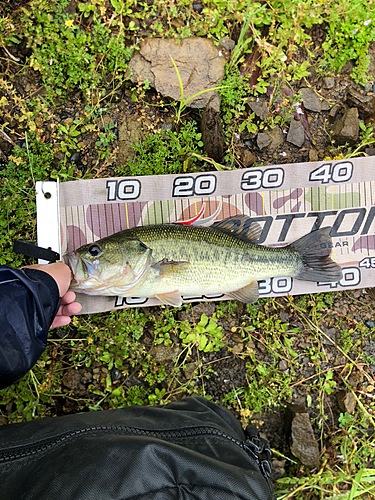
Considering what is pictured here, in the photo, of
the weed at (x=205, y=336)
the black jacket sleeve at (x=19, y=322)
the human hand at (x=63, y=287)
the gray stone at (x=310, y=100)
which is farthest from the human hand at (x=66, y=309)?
the gray stone at (x=310, y=100)

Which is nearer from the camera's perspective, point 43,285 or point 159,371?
point 43,285

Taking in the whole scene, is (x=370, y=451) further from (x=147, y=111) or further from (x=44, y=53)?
(x=44, y=53)

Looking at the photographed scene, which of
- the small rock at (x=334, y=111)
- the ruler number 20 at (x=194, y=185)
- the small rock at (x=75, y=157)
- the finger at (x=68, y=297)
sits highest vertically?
the small rock at (x=334, y=111)

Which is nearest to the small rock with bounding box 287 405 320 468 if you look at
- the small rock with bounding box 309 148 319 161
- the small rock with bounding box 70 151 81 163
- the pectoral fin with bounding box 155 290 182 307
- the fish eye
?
the pectoral fin with bounding box 155 290 182 307

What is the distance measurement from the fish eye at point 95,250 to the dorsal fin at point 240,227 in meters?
0.97

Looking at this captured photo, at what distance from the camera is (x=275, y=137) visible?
3.24 metres

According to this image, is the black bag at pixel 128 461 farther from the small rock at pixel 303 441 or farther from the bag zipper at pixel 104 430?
the small rock at pixel 303 441

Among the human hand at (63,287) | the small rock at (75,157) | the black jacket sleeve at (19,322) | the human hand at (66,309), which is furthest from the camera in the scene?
the small rock at (75,157)

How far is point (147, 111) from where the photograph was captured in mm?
3141

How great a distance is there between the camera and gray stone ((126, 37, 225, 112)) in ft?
10.2

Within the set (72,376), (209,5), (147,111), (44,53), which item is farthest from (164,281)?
(209,5)

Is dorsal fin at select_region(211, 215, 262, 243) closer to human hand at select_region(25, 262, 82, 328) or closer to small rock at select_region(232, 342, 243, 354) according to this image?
small rock at select_region(232, 342, 243, 354)

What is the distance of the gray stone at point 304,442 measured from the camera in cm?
297

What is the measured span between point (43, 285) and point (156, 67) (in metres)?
2.19
